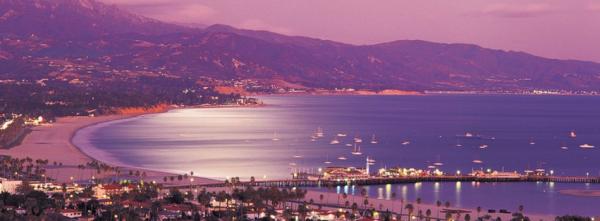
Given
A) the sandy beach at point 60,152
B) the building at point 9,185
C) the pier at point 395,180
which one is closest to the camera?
the building at point 9,185

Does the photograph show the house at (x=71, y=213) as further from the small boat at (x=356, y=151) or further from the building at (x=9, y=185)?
the small boat at (x=356, y=151)

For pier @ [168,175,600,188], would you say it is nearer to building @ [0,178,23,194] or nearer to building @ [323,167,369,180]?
building @ [323,167,369,180]

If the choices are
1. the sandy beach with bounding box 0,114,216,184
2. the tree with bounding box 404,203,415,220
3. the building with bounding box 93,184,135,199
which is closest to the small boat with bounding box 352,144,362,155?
the sandy beach with bounding box 0,114,216,184

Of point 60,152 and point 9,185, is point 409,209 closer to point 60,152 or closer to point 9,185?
point 9,185

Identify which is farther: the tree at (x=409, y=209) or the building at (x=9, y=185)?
the building at (x=9, y=185)

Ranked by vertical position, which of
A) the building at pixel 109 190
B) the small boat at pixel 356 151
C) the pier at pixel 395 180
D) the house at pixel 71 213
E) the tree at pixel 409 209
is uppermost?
the small boat at pixel 356 151

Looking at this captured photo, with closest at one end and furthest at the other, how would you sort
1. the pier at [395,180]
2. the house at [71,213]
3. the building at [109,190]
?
the house at [71,213], the building at [109,190], the pier at [395,180]

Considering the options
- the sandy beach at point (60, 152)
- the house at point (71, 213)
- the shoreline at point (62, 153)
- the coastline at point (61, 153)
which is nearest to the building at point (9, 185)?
the coastline at point (61, 153)

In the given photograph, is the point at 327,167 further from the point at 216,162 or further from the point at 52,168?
the point at 52,168
